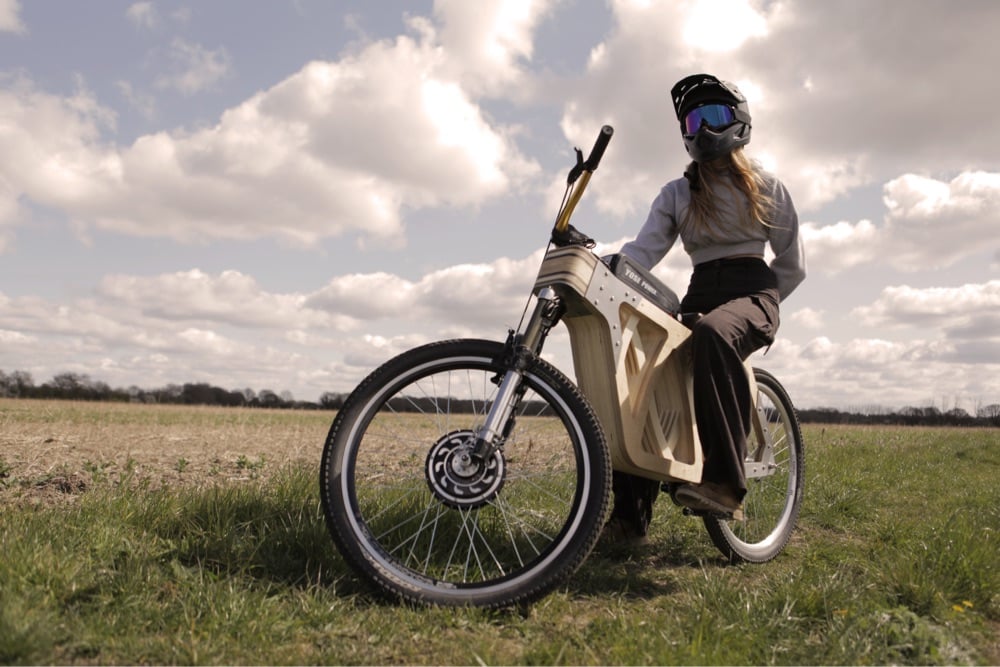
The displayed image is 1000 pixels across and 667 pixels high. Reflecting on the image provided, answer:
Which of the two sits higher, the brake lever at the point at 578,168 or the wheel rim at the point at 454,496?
the brake lever at the point at 578,168

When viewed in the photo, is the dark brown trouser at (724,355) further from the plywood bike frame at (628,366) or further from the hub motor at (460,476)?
the hub motor at (460,476)

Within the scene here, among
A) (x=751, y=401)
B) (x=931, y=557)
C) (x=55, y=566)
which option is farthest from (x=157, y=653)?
(x=931, y=557)

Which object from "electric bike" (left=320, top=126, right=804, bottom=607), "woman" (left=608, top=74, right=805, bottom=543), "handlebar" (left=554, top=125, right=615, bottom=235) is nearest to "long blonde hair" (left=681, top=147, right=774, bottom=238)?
"woman" (left=608, top=74, right=805, bottom=543)

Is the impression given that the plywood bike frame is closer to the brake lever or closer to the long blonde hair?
the brake lever

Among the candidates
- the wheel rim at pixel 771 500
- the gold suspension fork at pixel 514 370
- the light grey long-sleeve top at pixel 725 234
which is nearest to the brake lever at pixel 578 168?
the gold suspension fork at pixel 514 370

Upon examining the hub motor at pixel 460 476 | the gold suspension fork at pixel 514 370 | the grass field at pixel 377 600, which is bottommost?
the grass field at pixel 377 600

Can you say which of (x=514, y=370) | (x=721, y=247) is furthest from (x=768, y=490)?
(x=514, y=370)

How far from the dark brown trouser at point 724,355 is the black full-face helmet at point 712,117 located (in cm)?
67

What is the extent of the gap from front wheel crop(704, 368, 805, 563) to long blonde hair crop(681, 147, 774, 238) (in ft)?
4.20

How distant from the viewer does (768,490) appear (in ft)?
18.8

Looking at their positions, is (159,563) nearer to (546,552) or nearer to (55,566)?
(55,566)

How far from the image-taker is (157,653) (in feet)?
8.61

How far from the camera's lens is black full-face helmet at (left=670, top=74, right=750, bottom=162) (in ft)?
14.3

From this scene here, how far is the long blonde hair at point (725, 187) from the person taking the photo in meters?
4.33
